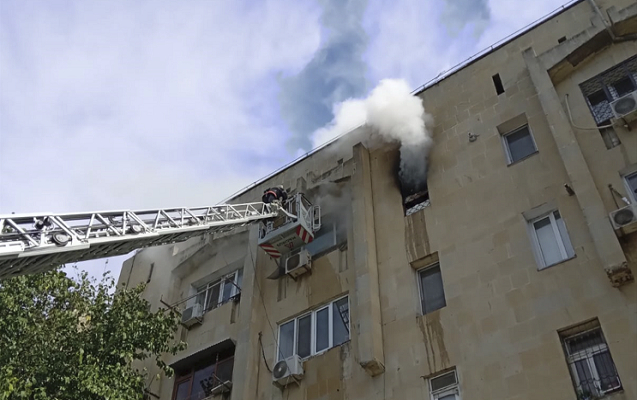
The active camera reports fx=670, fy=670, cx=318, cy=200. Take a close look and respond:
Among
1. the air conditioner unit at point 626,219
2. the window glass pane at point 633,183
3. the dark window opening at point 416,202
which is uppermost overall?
the dark window opening at point 416,202

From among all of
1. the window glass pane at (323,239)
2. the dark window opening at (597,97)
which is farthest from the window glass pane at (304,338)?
the dark window opening at (597,97)

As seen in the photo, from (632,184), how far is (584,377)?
4.26 meters

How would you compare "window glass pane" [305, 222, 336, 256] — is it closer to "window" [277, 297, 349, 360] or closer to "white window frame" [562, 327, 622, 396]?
"window" [277, 297, 349, 360]

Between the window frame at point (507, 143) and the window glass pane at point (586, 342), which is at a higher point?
the window frame at point (507, 143)

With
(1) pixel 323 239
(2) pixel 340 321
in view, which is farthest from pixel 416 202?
(2) pixel 340 321

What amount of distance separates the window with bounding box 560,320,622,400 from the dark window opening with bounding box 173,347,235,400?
946cm

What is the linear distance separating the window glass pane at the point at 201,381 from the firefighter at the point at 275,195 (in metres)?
5.21

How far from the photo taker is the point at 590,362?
39.5 ft

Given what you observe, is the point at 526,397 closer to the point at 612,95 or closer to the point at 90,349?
the point at 612,95

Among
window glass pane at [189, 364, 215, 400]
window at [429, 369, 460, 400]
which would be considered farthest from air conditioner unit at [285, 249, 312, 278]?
window at [429, 369, 460, 400]

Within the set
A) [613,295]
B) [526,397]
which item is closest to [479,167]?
[613,295]

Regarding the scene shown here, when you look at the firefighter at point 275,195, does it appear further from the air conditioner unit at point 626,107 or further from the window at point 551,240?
the air conditioner unit at point 626,107

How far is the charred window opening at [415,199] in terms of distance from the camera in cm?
1724

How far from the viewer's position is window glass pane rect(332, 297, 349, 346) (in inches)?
645
